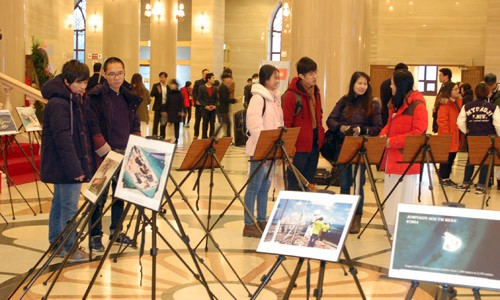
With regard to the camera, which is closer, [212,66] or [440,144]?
[440,144]

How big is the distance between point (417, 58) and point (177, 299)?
20.5 m

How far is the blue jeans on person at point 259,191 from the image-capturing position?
8711mm

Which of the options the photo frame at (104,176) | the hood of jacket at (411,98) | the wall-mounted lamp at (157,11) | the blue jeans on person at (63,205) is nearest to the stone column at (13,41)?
the blue jeans on person at (63,205)

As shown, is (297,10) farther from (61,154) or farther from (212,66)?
(212,66)

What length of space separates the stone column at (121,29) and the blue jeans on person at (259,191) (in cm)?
1807

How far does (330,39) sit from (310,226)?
8.66 m

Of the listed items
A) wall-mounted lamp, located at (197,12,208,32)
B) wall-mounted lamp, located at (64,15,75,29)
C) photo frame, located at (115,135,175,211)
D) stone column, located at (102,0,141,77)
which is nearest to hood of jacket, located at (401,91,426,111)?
photo frame, located at (115,135,175,211)

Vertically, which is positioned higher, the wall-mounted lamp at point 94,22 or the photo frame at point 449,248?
the wall-mounted lamp at point 94,22

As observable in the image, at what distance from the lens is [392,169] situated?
29.3 feet

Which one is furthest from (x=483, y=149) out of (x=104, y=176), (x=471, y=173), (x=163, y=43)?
(x=163, y=43)

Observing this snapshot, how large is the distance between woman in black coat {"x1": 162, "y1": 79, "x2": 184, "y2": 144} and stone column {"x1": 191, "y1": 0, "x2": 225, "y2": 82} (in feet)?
46.3

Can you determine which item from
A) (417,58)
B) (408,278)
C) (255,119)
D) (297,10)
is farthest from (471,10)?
(408,278)

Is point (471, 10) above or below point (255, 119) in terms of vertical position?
above

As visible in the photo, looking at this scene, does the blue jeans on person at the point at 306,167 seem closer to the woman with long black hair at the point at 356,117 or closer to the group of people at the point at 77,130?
the woman with long black hair at the point at 356,117
